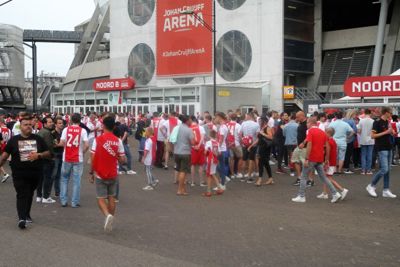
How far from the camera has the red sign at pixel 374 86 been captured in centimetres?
1997

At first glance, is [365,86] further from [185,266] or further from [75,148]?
[185,266]

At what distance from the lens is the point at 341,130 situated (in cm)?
1433

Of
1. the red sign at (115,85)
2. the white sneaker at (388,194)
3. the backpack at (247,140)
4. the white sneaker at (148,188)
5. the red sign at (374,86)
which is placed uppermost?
the red sign at (115,85)

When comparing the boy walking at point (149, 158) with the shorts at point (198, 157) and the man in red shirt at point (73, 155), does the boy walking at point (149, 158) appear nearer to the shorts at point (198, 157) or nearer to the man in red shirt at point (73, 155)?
the shorts at point (198, 157)

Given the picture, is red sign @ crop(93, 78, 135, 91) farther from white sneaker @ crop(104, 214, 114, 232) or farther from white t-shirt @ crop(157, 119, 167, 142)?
white sneaker @ crop(104, 214, 114, 232)

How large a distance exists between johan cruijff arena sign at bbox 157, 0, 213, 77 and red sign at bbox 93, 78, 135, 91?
182 inches

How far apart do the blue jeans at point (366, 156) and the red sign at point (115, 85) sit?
96.4ft

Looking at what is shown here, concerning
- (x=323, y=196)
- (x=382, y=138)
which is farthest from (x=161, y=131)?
(x=382, y=138)

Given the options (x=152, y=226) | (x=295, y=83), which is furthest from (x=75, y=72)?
(x=152, y=226)

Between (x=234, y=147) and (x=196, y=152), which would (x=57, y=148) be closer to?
(x=196, y=152)

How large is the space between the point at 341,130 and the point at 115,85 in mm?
31235

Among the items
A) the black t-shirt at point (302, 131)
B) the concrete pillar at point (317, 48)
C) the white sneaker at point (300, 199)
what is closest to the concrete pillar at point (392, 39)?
the concrete pillar at point (317, 48)

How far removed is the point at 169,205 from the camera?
393 inches

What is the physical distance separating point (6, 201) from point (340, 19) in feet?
134
